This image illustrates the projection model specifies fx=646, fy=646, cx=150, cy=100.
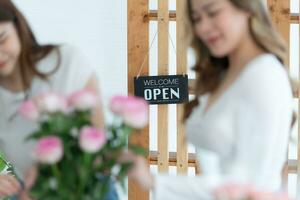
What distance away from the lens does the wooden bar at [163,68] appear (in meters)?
1.80

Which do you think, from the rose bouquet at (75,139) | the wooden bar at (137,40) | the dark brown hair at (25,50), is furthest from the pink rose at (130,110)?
the wooden bar at (137,40)

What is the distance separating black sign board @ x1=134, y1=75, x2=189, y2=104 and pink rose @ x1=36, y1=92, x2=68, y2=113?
55 cm

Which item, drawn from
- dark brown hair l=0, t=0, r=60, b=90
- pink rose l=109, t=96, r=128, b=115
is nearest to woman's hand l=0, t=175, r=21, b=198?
dark brown hair l=0, t=0, r=60, b=90

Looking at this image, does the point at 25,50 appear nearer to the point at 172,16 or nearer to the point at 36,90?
the point at 36,90

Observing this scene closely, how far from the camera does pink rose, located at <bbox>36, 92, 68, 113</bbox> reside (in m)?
1.06

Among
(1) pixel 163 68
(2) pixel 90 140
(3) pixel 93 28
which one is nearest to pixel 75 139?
(2) pixel 90 140

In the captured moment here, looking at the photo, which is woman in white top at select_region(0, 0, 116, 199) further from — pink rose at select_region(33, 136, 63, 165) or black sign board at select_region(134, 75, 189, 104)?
black sign board at select_region(134, 75, 189, 104)

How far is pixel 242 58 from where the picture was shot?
3.70 feet

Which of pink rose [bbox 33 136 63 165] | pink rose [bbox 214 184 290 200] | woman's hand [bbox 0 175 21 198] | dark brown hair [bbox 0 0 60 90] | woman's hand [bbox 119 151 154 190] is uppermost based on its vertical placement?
dark brown hair [bbox 0 0 60 90]

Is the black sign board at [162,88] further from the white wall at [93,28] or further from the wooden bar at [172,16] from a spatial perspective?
the wooden bar at [172,16]

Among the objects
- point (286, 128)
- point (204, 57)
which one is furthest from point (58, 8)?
point (286, 128)

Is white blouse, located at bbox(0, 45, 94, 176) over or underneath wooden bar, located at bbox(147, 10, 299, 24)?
underneath

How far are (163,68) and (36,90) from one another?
66cm

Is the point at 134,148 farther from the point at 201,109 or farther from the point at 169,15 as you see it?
the point at 169,15
